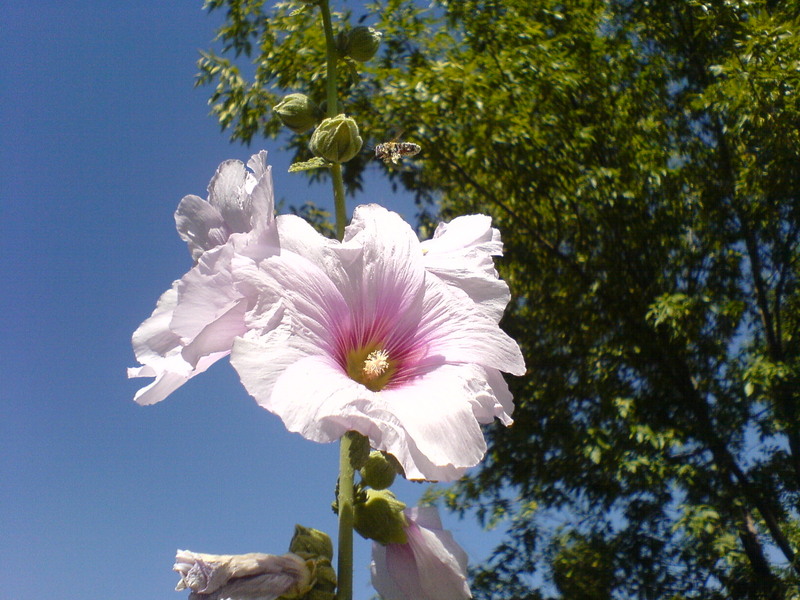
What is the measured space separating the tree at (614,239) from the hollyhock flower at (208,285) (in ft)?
11.1

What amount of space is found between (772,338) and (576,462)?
1295mm

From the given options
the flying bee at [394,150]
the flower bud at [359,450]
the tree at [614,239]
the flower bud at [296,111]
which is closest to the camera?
the flower bud at [359,450]

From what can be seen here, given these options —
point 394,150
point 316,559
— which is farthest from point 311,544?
point 394,150

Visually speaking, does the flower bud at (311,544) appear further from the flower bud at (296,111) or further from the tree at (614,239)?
the tree at (614,239)

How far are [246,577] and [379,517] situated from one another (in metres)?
0.13

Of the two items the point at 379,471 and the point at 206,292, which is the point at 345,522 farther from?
the point at 206,292

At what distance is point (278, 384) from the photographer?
20.6 inches

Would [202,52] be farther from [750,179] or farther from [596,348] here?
[750,179]

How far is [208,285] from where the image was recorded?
1.97 feet

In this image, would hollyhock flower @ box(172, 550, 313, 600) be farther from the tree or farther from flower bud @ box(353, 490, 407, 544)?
the tree

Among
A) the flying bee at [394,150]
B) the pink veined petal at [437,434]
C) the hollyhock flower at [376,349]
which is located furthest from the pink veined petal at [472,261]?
the flying bee at [394,150]

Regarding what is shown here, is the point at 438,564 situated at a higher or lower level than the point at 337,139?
lower

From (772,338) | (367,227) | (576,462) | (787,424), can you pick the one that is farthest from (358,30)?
(772,338)

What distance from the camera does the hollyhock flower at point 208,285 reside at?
23.6 inches
